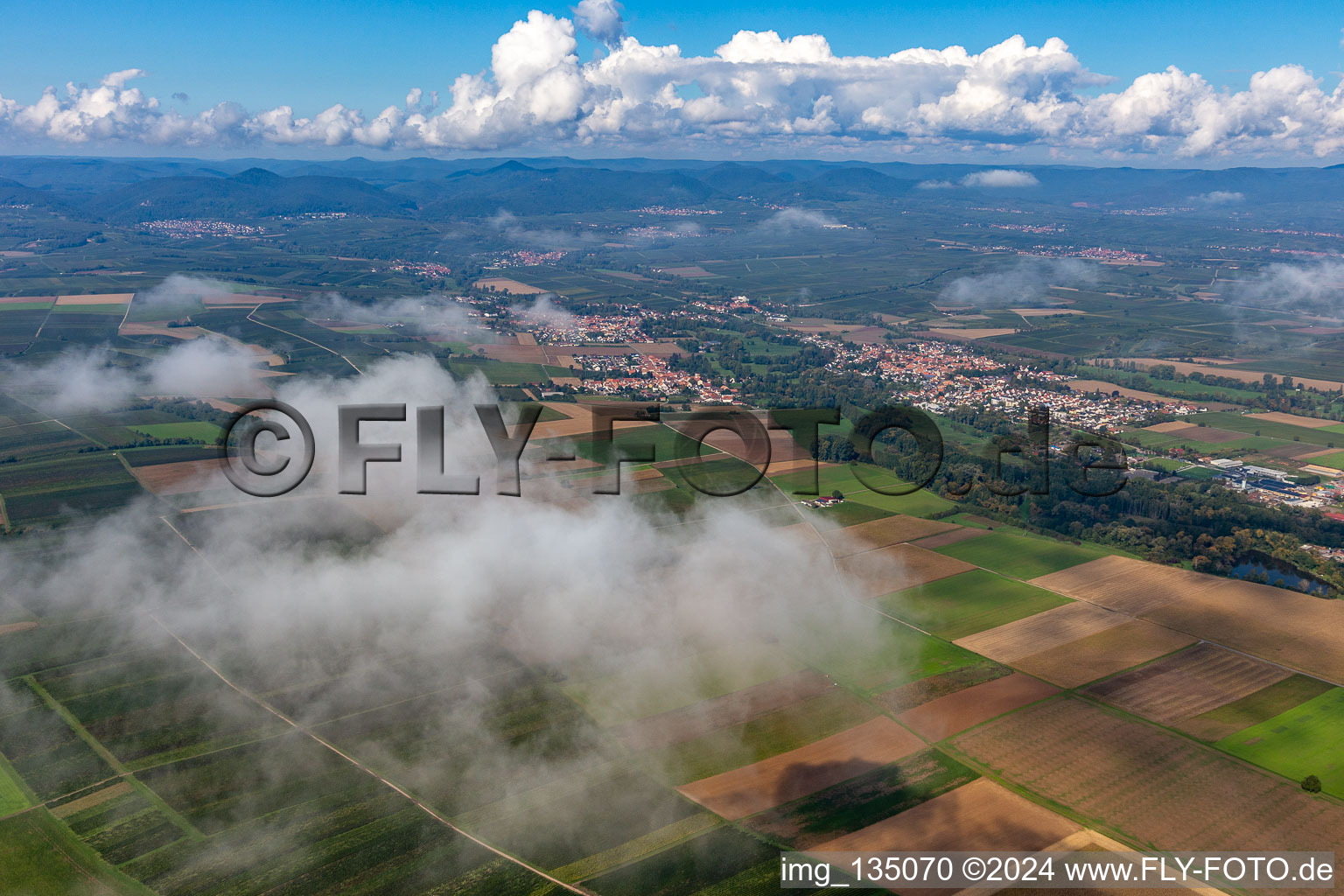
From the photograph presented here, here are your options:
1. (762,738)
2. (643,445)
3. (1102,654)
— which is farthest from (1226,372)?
(762,738)

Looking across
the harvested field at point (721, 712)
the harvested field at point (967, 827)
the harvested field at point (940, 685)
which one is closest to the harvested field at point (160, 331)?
the harvested field at point (721, 712)

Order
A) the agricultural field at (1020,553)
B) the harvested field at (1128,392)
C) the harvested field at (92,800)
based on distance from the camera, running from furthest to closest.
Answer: the harvested field at (1128,392)
the agricultural field at (1020,553)
the harvested field at (92,800)

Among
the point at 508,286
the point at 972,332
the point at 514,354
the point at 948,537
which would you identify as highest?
the point at 508,286

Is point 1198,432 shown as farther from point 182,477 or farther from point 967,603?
point 182,477

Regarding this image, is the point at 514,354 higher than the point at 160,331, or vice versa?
the point at 160,331

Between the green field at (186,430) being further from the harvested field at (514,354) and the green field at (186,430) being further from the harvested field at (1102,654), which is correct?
Result: the harvested field at (1102,654)

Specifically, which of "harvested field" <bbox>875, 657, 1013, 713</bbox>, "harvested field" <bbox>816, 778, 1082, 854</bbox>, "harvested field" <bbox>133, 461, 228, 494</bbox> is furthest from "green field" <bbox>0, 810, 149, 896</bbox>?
"harvested field" <bbox>133, 461, 228, 494</bbox>

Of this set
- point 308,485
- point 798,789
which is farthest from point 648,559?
point 308,485
